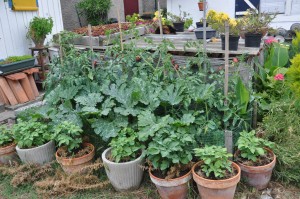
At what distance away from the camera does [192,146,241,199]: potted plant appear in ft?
7.64

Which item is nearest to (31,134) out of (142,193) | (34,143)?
(34,143)

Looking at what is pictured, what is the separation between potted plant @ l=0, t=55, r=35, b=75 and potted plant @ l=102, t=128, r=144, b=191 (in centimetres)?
272

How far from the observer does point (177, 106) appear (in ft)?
10.3

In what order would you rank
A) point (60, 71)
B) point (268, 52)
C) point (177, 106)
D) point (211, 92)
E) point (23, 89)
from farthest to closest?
point (23, 89), point (268, 52), point (60, 71), point (177, 106), point (211, 92)

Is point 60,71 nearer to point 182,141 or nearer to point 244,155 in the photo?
point 182,141

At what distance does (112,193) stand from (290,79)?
2.19 meters

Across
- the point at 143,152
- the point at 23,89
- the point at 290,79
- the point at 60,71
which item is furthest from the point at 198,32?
the point at 23,89

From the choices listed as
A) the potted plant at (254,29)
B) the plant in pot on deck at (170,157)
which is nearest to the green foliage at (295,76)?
the potted plant at (254,29)

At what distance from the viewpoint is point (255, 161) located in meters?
2.61

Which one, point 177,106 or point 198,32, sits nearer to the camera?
point 177,106

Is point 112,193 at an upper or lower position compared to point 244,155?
lower

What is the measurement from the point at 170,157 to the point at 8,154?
191cm

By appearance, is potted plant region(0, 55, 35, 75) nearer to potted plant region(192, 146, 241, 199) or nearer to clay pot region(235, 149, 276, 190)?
potted plant region(192, 146, 241, 199)

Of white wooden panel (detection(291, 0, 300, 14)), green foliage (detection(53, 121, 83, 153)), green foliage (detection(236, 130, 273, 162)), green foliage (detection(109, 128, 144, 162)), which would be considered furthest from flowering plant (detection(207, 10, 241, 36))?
white wooden panel (detection(291, 0, 300, 14))
